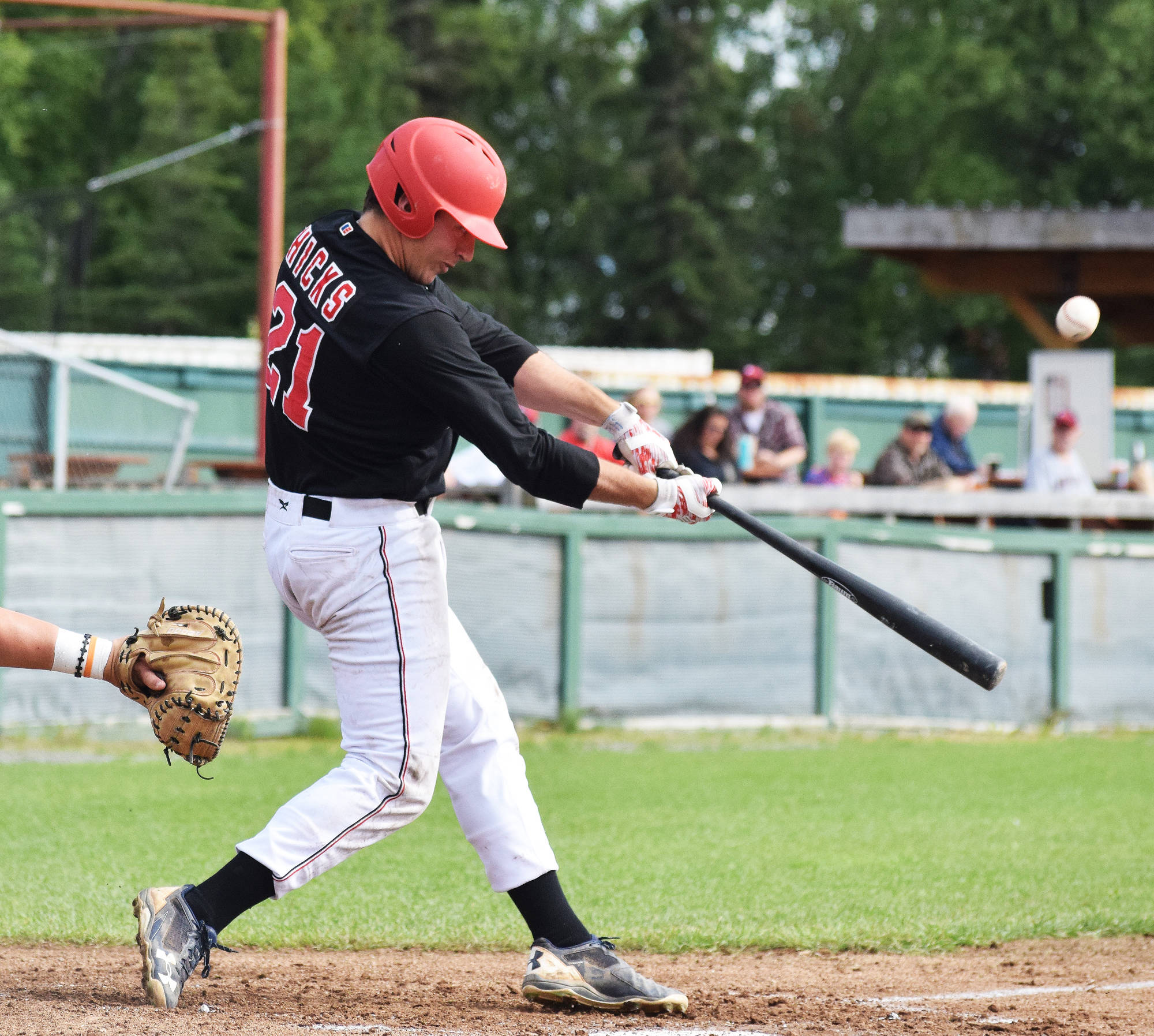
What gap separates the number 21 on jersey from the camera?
354cm

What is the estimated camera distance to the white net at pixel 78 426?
9734 millimetres

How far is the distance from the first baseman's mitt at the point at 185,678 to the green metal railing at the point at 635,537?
5087 millimetres

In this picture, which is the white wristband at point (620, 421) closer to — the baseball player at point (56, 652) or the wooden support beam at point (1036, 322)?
the baseball player at point (56, 652)

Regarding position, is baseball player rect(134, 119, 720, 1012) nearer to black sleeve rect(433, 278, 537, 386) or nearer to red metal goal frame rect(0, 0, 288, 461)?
black sleeve rect(433, 278, 537, 386)

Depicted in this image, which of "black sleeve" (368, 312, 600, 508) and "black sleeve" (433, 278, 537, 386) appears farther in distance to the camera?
"black sleeve" (433, 278, 537, 386)

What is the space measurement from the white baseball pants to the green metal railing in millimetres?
5304

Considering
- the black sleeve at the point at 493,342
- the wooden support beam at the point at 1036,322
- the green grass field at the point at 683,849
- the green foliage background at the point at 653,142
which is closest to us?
the black sleeve at the point at 493,342

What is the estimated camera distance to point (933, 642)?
3.83 meters

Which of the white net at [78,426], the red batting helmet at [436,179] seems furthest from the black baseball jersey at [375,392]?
the white net at [78,426]

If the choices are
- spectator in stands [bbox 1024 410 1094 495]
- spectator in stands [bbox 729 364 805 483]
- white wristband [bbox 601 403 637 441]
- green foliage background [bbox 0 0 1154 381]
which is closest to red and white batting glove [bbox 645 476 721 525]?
white wristband [bbox 601 403 637 441]

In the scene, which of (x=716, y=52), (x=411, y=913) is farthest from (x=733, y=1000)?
(x=716, y=52)

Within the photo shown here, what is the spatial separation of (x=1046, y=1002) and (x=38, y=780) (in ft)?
16.8

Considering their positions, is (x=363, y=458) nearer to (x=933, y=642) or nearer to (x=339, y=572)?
(x=339, y=572)

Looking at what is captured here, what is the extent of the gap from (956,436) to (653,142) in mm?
30541
